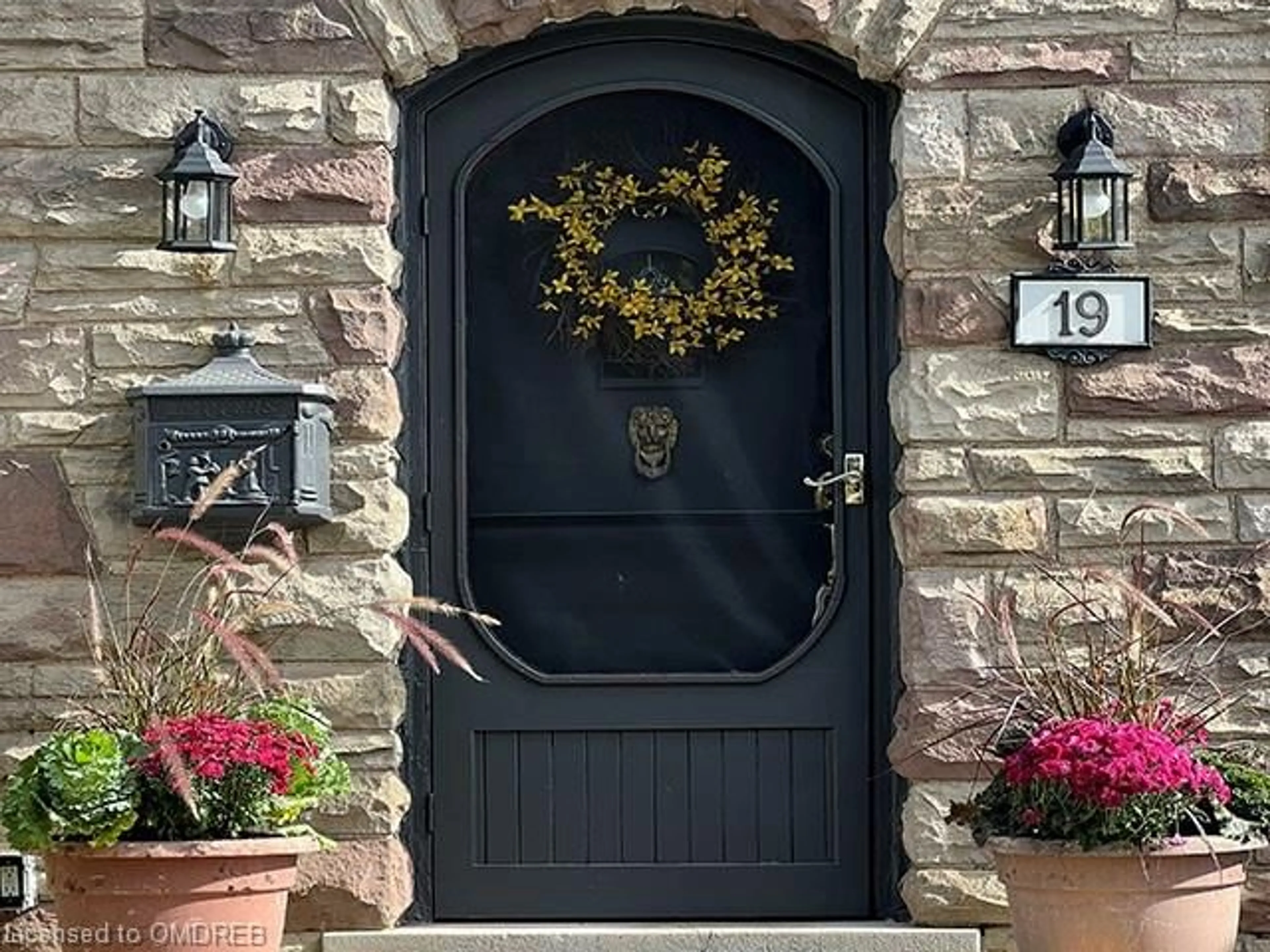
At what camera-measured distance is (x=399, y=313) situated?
639 cm

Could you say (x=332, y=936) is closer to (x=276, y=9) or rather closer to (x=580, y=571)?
(x=580, y=571)

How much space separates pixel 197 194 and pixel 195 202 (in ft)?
0.06

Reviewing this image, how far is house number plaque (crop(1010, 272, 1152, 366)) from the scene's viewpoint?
626 centimetres

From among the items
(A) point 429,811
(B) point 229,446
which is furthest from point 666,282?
(A) point 429,811

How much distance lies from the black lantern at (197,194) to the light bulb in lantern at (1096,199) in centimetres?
193

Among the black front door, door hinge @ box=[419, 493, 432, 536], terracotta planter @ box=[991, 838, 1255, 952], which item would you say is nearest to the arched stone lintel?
the black front door

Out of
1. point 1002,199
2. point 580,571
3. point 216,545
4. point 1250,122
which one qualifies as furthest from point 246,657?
point 1250,122

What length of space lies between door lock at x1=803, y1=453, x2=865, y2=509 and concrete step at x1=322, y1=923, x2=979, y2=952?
3.22 ft

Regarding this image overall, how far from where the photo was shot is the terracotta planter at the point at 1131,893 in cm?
557

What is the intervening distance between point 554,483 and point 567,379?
0.25 meters

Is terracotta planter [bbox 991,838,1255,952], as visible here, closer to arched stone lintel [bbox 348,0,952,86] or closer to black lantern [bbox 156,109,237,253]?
arched stone lintel [bbox 348,0,952,86]

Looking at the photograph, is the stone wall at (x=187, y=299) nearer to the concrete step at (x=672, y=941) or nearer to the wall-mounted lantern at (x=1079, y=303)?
the concrete step at (x=672, y=941)

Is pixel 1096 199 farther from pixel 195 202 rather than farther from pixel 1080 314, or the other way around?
pixel 195 202

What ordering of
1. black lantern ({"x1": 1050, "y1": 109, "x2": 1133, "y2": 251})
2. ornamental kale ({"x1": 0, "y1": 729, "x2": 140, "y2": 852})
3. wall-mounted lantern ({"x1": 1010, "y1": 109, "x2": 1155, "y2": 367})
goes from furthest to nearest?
wall-mounted lantern ({"x1": 1010, "y1": 109, "x2": 1155, "y2": 367}), black lantern ({"x1": 1050, "y1": 109, "x2": 1133, "y2": 251}), ornamental kale ({"x1": 0, "y1": 729, "x2": 140, "y2": 852})
